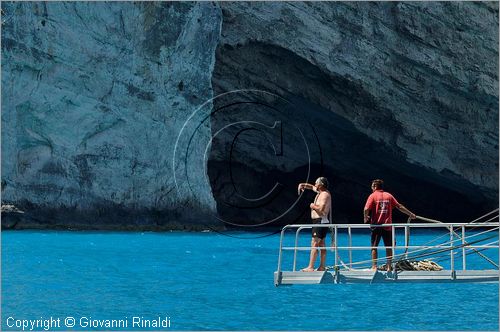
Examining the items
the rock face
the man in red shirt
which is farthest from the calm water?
the rock face

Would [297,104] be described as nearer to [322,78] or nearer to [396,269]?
[322,78]

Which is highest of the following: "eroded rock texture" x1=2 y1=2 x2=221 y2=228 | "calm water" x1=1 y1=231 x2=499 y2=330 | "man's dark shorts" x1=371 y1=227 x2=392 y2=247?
"eroded rock texture" x1=2 y1=2 x2=221 y2=228

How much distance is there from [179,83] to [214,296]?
17.6 metres

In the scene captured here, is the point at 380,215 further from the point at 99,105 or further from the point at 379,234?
the point at 99,105

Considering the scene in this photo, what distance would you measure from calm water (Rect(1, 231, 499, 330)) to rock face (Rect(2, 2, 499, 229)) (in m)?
9.31

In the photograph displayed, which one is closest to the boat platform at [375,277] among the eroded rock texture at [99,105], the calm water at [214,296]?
the calm water at [214,296]

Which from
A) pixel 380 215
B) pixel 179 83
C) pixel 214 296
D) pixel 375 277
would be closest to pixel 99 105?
pixel 179 83

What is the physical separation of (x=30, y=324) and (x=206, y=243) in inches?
538

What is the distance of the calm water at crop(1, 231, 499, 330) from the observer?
11.2 m

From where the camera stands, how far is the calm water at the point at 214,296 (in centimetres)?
1120

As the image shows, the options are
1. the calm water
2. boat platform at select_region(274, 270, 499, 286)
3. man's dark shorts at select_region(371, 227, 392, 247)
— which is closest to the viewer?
boat platform at select_region(274, 270, 499, 286)

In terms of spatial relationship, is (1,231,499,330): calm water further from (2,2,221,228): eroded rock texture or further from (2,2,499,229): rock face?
(2,2,499,229): rock face

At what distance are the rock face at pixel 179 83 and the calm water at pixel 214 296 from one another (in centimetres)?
931

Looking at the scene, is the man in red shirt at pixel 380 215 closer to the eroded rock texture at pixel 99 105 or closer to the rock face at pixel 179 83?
the rock face at pixel 179 83
